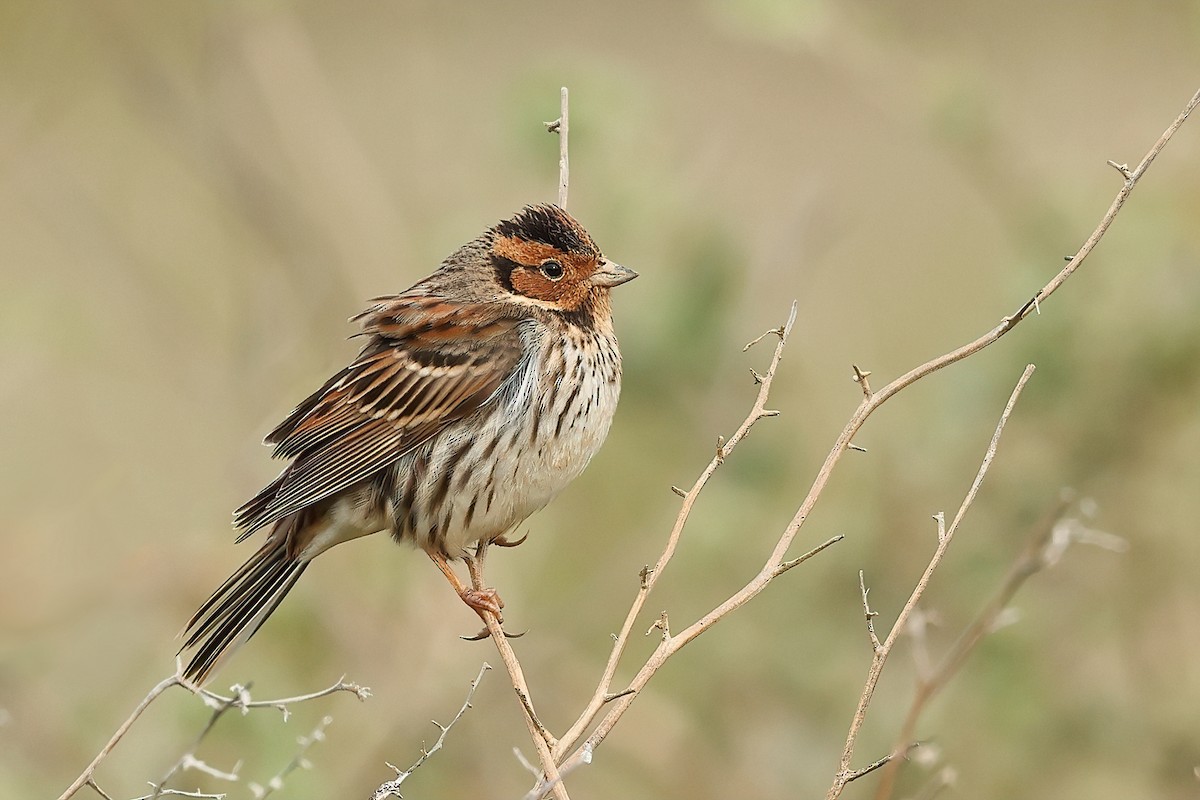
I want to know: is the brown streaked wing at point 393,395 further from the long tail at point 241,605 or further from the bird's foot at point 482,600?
the bird's foot at point 482,600

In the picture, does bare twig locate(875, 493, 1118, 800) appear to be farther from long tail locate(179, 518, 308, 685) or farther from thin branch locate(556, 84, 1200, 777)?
long tail locate(179, 518, 308, 685)

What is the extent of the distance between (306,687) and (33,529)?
3.96 ft

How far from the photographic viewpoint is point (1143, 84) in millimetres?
7422

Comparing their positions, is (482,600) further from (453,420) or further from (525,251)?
(525,251)

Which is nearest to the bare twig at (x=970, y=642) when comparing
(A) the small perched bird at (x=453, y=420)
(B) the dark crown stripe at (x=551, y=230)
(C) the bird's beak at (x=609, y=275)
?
(A) the small perched bird at (x=453, y=420)

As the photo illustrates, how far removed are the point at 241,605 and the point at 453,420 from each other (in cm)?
73

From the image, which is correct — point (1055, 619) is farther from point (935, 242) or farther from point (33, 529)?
point (33, 529)

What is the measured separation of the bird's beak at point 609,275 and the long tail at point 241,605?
105cm

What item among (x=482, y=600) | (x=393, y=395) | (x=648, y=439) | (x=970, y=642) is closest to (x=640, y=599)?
(x=970, y=642)

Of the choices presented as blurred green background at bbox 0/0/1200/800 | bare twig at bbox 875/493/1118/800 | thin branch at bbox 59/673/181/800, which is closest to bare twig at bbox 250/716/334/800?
thin branch at bbox 59/673/181/800

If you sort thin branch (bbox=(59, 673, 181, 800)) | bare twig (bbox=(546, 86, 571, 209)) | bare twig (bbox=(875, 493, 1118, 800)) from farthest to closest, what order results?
bare twig (bbox=(546, 86, 571, 209)) < bare twig (bbox=(875, 493, 1118, 800)) < thin branch (bbox=(59, 673, 181, 800))

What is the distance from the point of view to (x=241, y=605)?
3.92 metres

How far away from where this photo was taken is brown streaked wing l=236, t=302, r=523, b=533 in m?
3.90

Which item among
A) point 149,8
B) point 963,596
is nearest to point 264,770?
point 963,596
